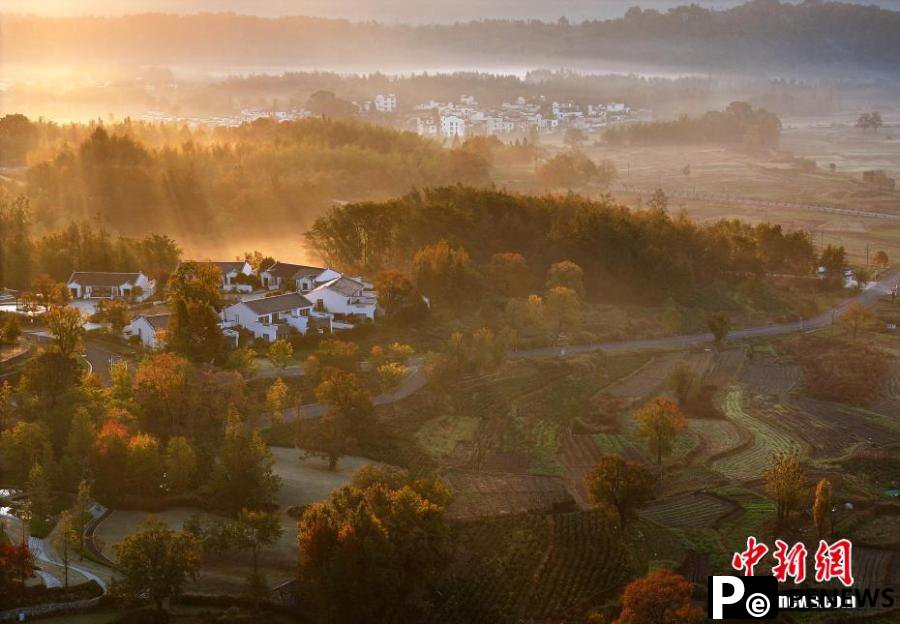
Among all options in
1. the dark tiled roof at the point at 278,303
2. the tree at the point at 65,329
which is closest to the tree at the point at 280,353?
the dark tiled roof at the point at 278,303

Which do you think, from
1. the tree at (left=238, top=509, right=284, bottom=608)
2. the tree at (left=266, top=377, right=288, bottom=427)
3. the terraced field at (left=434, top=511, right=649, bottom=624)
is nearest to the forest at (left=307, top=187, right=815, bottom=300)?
the tree at (left=266, top=377, right=288, bottom=427)

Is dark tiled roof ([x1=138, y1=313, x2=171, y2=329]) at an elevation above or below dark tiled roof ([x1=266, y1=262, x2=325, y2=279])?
below

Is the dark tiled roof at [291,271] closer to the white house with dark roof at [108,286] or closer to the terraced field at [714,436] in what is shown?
the white house with dark roof at [108,286]

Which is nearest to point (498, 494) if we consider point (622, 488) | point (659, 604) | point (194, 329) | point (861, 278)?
point (622, 488)

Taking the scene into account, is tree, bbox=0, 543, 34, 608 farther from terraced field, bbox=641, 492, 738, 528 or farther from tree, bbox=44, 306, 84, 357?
terraced field, bbox=641, 492, 738, 528

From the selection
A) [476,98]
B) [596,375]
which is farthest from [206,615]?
[476,98]

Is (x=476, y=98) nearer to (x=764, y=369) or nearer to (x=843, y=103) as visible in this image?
(x=843, y=103)
